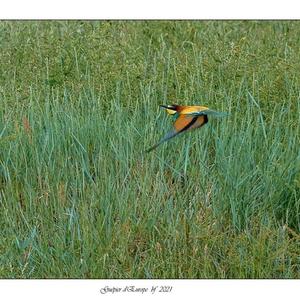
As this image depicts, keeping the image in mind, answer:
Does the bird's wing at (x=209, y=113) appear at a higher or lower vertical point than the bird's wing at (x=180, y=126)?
higher

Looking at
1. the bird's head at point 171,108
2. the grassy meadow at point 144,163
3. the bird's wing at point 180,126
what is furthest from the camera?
the bird's head at point 171,108

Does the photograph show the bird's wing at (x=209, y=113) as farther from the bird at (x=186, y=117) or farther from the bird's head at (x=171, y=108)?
the bird's head at (x=171, y=108)

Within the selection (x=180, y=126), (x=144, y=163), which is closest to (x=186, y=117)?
(x=180, y=126)

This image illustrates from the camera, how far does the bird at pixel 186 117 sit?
189 inches

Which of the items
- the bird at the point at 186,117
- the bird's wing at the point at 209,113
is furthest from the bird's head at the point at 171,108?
the bird's wing at the point at 209,113

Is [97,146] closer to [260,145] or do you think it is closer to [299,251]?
[260,145]

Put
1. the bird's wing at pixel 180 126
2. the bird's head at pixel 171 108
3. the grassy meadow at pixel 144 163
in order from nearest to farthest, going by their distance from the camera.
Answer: the grassy meadow at pixel 144 163 < the bird's wing at pixel 180 126 < the bird's head at pixel 171 108

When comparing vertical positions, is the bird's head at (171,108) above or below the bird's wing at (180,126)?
above

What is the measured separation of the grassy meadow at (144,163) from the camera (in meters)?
4.35

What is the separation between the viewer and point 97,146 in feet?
15.7

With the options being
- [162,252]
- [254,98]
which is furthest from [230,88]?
[162,252]

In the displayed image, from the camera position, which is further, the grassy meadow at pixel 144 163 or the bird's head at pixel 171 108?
the bird's head at pixel 171 108

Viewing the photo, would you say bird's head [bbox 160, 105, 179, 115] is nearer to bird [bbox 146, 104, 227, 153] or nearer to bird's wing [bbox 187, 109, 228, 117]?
bird [bbox 146, 104, 227, 153]

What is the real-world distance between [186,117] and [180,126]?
66 millimetres
